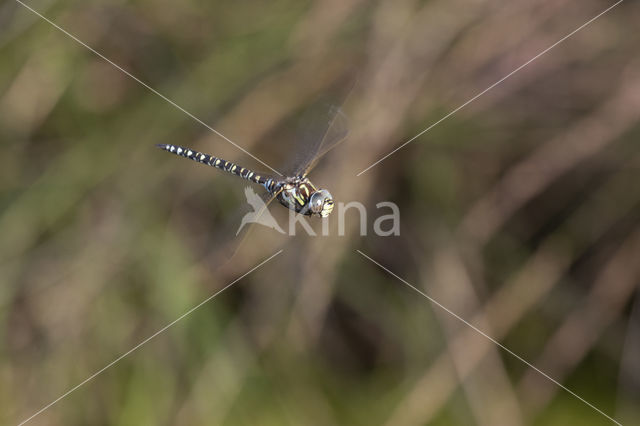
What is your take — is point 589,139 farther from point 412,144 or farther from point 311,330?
point 311,330

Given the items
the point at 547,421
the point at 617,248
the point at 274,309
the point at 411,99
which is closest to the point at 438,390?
the point at 547,421

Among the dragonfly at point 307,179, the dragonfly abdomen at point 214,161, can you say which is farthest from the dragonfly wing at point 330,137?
the dragonfly abdomen at point 214,161

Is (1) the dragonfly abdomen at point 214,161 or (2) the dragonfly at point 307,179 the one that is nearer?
(2) the dragonfly at point 307,179

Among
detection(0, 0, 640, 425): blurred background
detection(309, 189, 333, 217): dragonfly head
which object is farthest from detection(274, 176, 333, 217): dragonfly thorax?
detection(0, 0, 640, 425): blurred background

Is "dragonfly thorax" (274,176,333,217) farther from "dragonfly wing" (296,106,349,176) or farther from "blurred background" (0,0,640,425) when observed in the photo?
"blurred background" (0,0,640,425)

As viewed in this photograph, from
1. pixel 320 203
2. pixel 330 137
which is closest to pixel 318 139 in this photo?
pixel 330 137

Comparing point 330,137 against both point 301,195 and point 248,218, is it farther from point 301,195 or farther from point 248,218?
point 248,218

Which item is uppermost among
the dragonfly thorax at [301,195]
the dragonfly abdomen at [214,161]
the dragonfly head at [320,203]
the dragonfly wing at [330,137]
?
the dragonfly abdomen at [214,161]

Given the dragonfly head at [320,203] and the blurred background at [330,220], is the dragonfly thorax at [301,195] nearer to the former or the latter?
the dragonfly head at [320,203]
